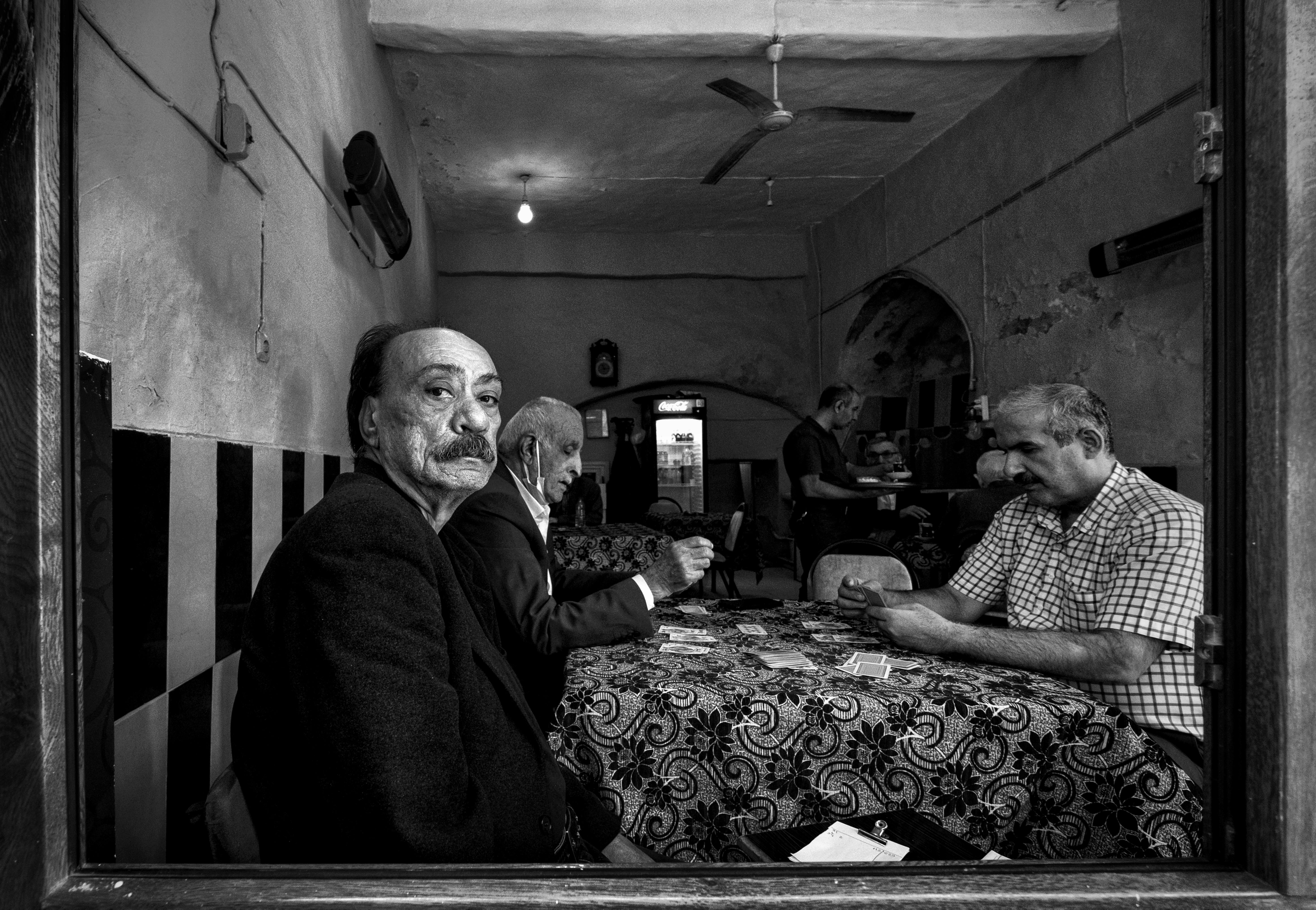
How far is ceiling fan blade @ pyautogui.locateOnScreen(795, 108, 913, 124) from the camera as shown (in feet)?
17.0

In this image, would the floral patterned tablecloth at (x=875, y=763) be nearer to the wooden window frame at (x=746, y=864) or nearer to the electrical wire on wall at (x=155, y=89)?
the wooden window frame at (x=746, y=864)

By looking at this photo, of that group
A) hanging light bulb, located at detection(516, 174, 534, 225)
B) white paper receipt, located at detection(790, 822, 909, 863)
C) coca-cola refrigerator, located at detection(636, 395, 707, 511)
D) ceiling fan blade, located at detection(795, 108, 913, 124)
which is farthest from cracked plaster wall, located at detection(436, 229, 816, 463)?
white paper receipt, located at detection(790, 822, 909, 863)

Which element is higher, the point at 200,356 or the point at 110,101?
the point at 110,101

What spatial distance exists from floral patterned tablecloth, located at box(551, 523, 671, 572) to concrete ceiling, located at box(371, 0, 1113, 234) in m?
3.17

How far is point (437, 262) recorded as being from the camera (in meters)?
9.69

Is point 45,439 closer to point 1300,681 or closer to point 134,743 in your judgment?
point 134,743

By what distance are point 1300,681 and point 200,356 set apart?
2061 mm

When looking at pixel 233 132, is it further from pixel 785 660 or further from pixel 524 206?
pixel 524 206

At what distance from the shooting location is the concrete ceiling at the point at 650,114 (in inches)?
200

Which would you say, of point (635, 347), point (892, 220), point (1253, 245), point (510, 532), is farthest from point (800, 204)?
point (1253, 245)

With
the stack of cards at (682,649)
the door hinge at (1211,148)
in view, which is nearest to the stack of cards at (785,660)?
the stack of cards at (682,649)


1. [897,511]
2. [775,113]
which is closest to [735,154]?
[775,113]

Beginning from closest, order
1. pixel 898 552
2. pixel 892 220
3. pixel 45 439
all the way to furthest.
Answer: pixel 45 439, pixel 898 552, pixel 892 220

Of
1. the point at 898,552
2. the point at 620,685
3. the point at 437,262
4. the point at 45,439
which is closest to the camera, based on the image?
the point at 45,439
